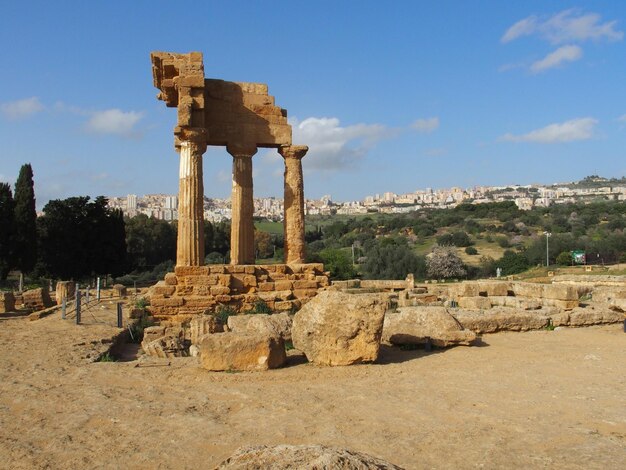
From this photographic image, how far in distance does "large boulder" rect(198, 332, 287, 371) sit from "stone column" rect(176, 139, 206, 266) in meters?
6.43

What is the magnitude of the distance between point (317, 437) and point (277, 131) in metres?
11.4

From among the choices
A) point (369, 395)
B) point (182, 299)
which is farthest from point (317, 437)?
point (182, 299)

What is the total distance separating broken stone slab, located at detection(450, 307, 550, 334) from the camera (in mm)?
11039

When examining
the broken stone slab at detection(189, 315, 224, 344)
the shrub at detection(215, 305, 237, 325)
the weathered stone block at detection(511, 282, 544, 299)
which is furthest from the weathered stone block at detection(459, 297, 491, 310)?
the broken stone slab at detection(189, 315, 224, 344)

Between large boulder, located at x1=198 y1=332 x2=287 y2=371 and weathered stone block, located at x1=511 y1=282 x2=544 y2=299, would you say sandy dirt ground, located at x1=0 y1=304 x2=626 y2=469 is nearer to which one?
large boulder, located at x1=198 y1=332 x2=287 y2=371

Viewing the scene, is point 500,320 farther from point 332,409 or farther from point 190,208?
point 190,208

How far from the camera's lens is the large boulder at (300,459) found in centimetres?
253

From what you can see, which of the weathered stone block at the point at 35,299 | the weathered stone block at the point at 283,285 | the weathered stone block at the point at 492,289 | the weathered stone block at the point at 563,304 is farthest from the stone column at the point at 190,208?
the weathered stone block at the point at 563,304

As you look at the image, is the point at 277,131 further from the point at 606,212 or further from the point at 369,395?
the point at 606,212

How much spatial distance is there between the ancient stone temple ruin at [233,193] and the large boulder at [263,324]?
138 inches

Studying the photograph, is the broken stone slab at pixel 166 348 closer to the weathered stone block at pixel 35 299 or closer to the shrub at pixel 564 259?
the weathered stone block at pixel 35 299

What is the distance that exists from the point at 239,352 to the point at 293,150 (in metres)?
8.60

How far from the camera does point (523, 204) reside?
327ft

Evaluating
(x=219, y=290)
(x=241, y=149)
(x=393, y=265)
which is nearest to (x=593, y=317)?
(x=219, y=290)
